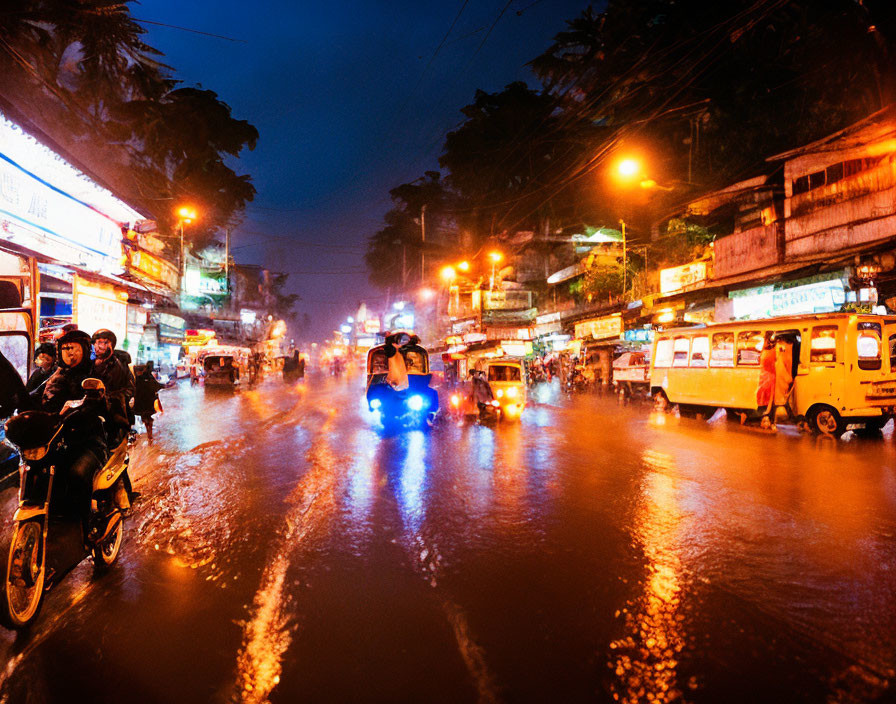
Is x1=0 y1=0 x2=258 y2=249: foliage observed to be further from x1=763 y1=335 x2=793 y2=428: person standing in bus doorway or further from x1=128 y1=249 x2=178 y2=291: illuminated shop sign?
x1=763 y1=335 x2=793 y2=428: person standing in bus doorway

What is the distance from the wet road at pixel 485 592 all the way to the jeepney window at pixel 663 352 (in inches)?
317

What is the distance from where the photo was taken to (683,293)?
20.5 meters

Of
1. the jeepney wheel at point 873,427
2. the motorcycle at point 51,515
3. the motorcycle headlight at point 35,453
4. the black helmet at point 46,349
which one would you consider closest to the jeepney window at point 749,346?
the jeepney wheel at point 873,427

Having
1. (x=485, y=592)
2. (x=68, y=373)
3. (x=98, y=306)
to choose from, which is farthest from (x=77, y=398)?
(x=98, y=306)

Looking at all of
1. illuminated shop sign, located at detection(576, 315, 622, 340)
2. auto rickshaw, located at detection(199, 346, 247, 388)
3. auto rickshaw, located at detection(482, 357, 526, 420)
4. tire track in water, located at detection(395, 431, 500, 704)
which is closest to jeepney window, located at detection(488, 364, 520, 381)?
auto rickshaw, located at detection(482, 357, 526, 420)

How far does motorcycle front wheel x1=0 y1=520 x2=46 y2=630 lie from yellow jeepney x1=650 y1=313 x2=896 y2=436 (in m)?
13.2

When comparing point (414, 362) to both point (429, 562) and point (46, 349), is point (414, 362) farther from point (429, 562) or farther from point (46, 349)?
point (429, 562)

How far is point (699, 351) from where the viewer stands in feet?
44.9

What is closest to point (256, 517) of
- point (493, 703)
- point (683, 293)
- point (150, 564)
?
point (150, 564)

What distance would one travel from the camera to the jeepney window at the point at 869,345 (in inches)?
389

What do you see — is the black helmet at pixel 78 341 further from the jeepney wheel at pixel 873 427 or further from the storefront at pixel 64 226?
the jeepney wheel at pixel 873 427

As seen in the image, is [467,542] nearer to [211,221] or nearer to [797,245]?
[797,245]

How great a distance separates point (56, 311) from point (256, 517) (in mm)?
14670

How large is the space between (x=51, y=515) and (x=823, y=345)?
13.5 m
